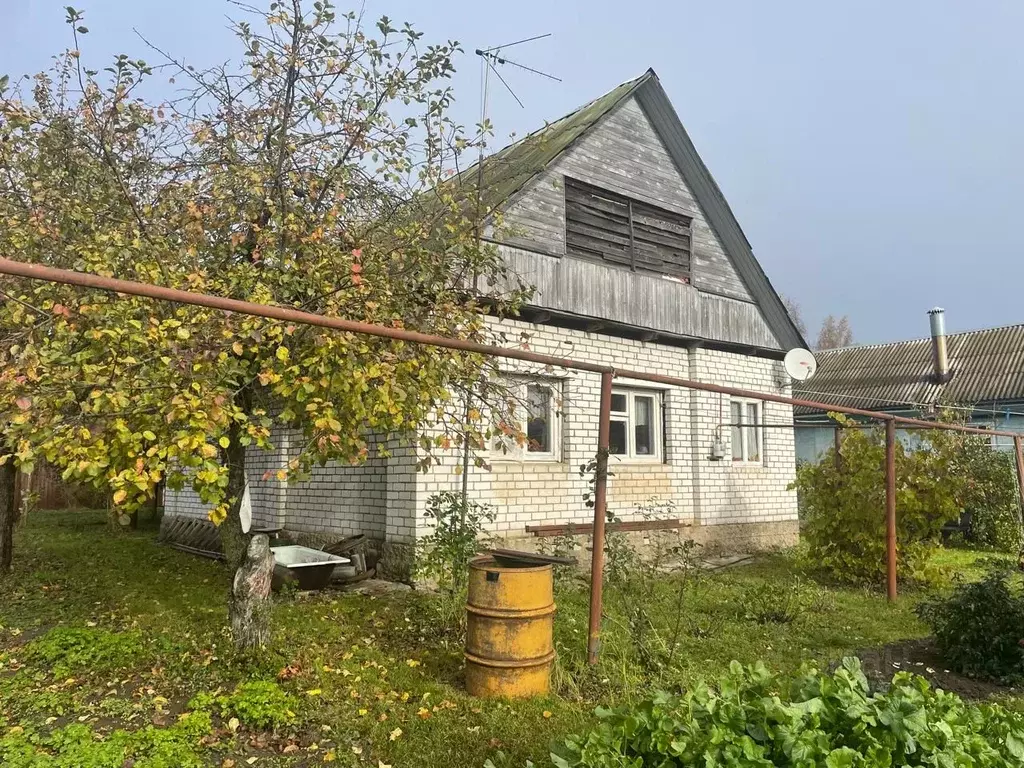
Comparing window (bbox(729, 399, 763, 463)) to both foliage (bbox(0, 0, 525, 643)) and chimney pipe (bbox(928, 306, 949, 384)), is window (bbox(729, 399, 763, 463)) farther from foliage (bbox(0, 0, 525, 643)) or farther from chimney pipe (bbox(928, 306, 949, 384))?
chimney pipe (bbox(928, 306, 949, 384))

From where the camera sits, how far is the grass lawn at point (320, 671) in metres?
3.85

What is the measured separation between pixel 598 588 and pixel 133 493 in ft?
9.81

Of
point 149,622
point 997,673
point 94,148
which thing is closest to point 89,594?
point 149,622

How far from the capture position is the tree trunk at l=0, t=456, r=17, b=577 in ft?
29.7

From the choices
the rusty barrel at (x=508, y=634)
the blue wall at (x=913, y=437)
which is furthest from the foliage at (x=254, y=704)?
the blue wall at (x=913, y=437)

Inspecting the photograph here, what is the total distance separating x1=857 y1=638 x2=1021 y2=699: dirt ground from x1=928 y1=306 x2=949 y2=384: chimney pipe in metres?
19.9

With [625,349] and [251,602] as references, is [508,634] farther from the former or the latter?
[625,349]

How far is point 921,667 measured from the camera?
544 cm

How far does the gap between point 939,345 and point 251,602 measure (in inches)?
959

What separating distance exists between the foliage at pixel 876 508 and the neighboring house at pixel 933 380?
1095 centimetres

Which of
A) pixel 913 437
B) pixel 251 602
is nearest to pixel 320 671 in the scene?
pixel 251 602

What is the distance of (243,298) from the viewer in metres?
5.07

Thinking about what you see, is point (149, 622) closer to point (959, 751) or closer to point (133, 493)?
point (133, 493)

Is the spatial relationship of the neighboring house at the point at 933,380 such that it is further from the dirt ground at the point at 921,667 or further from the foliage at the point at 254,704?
the foliage at the point at 254,704
